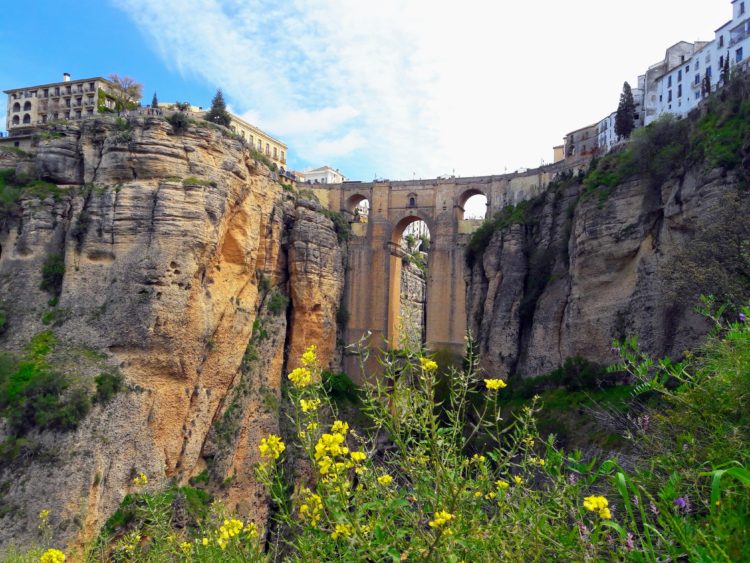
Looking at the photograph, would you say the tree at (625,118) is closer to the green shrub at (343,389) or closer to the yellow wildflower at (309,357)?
the green shrub at (343,389)

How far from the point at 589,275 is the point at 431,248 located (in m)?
12.3

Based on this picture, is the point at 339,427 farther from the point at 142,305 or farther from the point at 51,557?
the point at 142,305

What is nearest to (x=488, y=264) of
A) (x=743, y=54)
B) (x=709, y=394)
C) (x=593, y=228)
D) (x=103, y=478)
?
(x=593, y=228)

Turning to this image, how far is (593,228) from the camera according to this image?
18750 millimetres

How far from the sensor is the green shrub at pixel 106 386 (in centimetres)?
1617

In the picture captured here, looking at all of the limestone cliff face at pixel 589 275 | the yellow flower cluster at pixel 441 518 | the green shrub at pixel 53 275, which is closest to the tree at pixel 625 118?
the limestone cliff face at pixel 589 275

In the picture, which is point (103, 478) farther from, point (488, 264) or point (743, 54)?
point (743, 54)

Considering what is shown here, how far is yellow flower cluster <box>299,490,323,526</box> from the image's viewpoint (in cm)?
325

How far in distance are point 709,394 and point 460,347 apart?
24.4 m

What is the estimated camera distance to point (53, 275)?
18562mm

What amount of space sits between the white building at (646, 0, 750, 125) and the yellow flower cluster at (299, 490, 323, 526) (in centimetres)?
2328

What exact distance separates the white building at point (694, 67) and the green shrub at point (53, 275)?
23.4 meters

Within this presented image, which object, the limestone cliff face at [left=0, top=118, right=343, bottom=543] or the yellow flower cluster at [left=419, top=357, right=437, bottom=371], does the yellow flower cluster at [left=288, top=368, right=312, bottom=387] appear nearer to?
the yellow flower cluster at [left=419, top=357, right=437, bottom=371]

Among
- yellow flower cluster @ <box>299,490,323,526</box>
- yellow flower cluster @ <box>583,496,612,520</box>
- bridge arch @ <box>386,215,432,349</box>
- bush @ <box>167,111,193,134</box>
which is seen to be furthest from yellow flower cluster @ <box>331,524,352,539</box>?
bridge arch @ <box>386,215,432,349</box>
